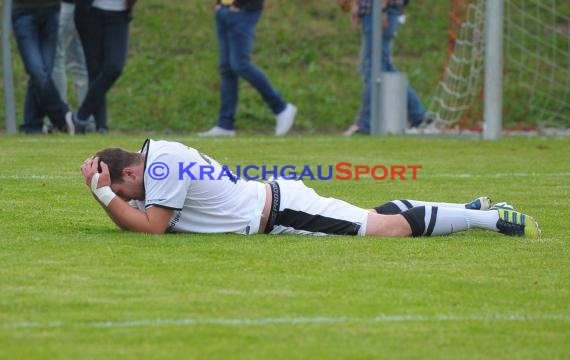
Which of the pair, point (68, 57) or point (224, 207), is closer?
point (224, 207)

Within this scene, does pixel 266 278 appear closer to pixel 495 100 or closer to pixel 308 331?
pixel 308 331

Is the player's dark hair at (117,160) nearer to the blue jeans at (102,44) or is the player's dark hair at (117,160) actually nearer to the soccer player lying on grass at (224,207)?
the soccer player lying on grass at (224,207)

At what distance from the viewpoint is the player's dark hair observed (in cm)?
760

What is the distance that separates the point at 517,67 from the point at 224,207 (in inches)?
518

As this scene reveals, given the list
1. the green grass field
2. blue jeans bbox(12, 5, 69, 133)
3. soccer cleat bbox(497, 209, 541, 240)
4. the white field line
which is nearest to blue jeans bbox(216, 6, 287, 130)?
blue jeans bbox(12, 5, 69, 133)

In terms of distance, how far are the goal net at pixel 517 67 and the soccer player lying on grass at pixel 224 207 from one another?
8.96 m

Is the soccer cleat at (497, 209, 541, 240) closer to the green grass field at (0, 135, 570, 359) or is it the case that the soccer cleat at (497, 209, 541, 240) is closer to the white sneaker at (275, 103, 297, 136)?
the green grass field at (0, 135, 570, 359)

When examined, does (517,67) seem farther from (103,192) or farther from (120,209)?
(103,192)

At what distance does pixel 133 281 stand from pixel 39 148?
7233mm

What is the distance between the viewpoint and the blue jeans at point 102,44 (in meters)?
14.7

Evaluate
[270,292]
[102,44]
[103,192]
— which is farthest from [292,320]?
[102,44]

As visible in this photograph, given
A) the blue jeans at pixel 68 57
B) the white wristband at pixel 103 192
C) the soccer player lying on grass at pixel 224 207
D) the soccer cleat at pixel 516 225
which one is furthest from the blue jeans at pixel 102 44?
the soccer cleat at pixel 516 225

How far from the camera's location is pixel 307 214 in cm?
789

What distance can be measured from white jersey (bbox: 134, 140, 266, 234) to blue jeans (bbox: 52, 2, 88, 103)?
313 inches
